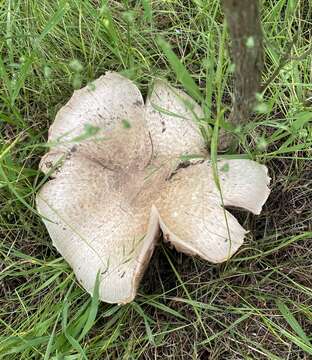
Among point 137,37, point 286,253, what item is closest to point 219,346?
→ point 286,253

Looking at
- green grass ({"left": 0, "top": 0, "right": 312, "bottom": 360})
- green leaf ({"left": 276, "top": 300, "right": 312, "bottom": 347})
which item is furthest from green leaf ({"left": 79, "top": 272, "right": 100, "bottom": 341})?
green leaf ({"left": 276, "top": 300, "right": 312, "bottom": 347})

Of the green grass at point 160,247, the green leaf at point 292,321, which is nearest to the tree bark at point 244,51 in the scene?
the green grass at point 160,247

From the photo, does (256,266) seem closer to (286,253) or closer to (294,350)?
(286,253)

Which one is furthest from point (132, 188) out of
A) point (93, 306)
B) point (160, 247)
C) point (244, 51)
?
point (244, 51)

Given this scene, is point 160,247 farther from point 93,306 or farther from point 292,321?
point 292,321

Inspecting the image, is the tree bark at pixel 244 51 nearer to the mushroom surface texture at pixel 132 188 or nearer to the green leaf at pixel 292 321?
the mushroom surface texture at pixel 132 188
